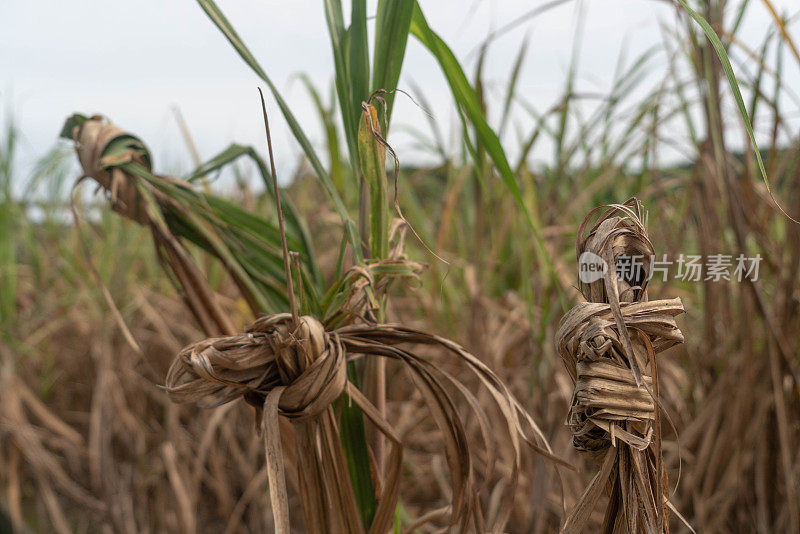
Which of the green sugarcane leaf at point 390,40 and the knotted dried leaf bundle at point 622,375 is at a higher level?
the green sugarcane leaf at point 390,40

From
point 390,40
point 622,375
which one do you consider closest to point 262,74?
point 390,40

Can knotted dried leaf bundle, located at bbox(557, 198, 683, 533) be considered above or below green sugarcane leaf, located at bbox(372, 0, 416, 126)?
below

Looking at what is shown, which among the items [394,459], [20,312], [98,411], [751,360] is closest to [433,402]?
[394,459]

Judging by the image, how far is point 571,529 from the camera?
225 mm

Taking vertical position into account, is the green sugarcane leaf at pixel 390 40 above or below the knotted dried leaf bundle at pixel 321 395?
above

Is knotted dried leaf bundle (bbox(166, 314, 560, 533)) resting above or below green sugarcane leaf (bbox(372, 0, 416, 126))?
below

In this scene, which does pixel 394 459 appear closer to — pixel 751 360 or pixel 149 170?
pixel 149 170

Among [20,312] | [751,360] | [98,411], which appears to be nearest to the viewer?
[751,360]

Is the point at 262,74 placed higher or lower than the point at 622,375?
higher

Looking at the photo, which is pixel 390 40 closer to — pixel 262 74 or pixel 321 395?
pixel 262 74

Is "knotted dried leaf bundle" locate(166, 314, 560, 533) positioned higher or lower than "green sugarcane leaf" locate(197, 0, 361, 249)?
lower

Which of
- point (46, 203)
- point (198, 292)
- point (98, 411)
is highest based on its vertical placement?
point (46, 203)

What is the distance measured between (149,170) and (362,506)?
8.6 inches

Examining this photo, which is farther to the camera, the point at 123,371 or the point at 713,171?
the point at 123,371
